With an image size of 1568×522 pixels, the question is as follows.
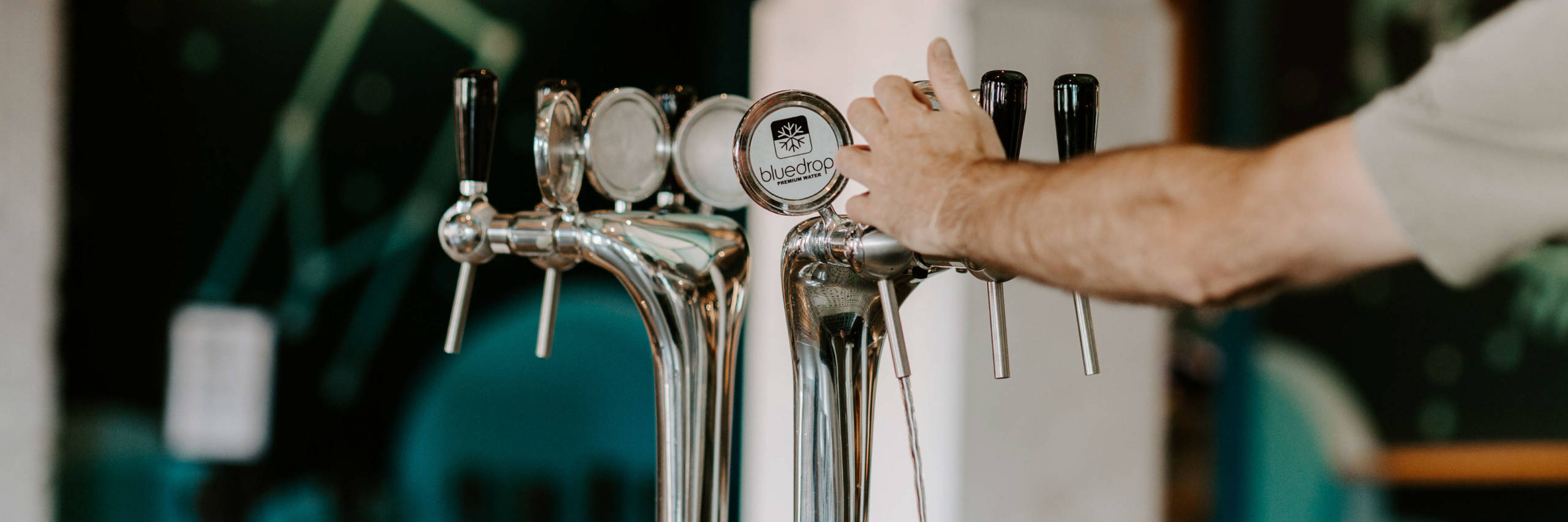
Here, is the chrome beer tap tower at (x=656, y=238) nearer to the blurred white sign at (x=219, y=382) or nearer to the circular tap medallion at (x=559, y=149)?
the circular tap medallion at (x=559, y=149)

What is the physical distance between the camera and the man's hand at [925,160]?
0.59 m

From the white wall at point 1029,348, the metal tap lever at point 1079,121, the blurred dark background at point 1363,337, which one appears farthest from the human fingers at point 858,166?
the blurred dark background at point 1363,337

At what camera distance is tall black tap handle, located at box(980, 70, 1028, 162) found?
621mm

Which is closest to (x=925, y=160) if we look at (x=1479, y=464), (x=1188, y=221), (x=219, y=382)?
(x=1188, y=221)

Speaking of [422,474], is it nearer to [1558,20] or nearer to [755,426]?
[755,426]

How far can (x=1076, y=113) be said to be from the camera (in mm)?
614

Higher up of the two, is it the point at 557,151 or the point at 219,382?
the point at 557,151

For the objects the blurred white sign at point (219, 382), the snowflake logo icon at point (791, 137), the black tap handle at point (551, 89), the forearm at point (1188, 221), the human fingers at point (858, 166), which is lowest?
the blurred white sign at point (219, 382)

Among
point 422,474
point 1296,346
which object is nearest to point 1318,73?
point 1296,346

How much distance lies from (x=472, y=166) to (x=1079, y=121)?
1.29 ft

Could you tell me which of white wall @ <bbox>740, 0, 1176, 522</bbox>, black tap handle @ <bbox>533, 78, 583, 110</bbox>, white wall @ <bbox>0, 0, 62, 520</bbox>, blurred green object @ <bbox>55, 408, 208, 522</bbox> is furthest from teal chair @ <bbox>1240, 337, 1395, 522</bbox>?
white wall @ <bbox>0, 0, 62, 520</bbox>

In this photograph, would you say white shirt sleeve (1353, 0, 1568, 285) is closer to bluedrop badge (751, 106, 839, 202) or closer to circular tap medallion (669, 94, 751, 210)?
bluedrop badge (751, 106, 839, 202)

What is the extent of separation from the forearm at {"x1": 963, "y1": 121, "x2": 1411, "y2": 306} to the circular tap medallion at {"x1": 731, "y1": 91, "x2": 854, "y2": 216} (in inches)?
3.7

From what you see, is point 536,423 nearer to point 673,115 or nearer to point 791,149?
point 673,115
